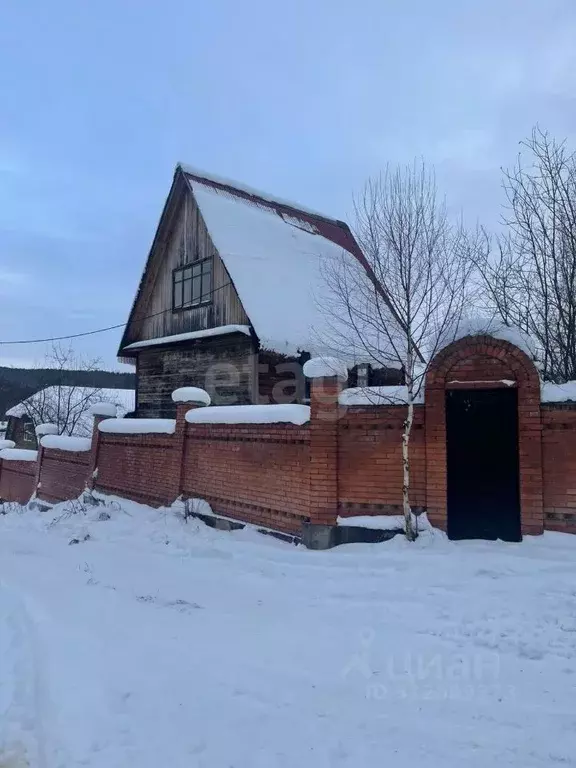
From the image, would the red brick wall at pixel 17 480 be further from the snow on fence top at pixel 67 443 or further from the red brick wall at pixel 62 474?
the snow on fence top at pixel 67 443

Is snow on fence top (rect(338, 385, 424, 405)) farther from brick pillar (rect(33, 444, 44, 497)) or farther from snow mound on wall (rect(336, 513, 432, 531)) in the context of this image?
brick pillar (rect(33, 444, 44, 497))

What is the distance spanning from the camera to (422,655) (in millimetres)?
3537

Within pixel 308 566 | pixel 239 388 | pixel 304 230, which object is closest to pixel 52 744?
pixel 308 566

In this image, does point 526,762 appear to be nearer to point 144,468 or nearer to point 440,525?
point 440,525

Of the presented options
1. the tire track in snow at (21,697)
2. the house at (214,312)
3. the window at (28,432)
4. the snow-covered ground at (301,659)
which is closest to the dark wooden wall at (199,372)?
the house at (214,312)

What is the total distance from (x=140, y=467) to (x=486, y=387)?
6506 mm

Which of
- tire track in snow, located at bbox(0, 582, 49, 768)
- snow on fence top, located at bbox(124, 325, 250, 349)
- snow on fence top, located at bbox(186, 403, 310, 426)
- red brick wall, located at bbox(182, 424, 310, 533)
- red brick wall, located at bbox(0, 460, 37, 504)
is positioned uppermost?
snow on fence top, located at bbox(124, 325, 250, 349)

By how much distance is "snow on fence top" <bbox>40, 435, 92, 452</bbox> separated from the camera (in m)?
12.4

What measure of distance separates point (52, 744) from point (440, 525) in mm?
4465

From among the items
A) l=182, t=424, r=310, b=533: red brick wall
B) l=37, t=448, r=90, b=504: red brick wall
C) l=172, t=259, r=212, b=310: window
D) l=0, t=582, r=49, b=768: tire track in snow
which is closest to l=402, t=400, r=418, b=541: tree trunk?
l=182, t=424, r=310, b=533: red brick wall

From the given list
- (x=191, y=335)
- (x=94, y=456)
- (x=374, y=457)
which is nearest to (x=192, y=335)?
(x=191, y=335)

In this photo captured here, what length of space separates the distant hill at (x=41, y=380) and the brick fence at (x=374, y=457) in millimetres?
17899

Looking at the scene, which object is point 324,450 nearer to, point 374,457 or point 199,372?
point 374,457

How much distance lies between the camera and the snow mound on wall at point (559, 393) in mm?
5852
